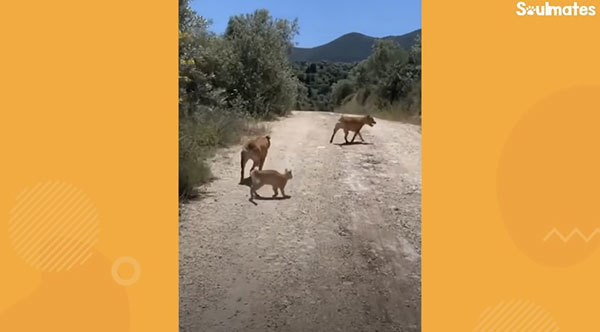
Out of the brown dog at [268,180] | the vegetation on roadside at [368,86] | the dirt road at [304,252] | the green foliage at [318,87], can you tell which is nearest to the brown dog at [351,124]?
the vegetation on roadside at [368,86]

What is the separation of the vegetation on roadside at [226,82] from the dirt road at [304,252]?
7.5 inches

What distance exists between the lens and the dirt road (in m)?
1.87

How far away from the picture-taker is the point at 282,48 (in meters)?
4.68

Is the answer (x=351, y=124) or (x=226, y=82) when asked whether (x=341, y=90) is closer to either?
(x=351, y=124)

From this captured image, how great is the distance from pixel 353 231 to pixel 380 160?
1.39 m

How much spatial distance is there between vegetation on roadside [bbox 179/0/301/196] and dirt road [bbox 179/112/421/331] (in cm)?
19

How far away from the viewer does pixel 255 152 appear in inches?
110
